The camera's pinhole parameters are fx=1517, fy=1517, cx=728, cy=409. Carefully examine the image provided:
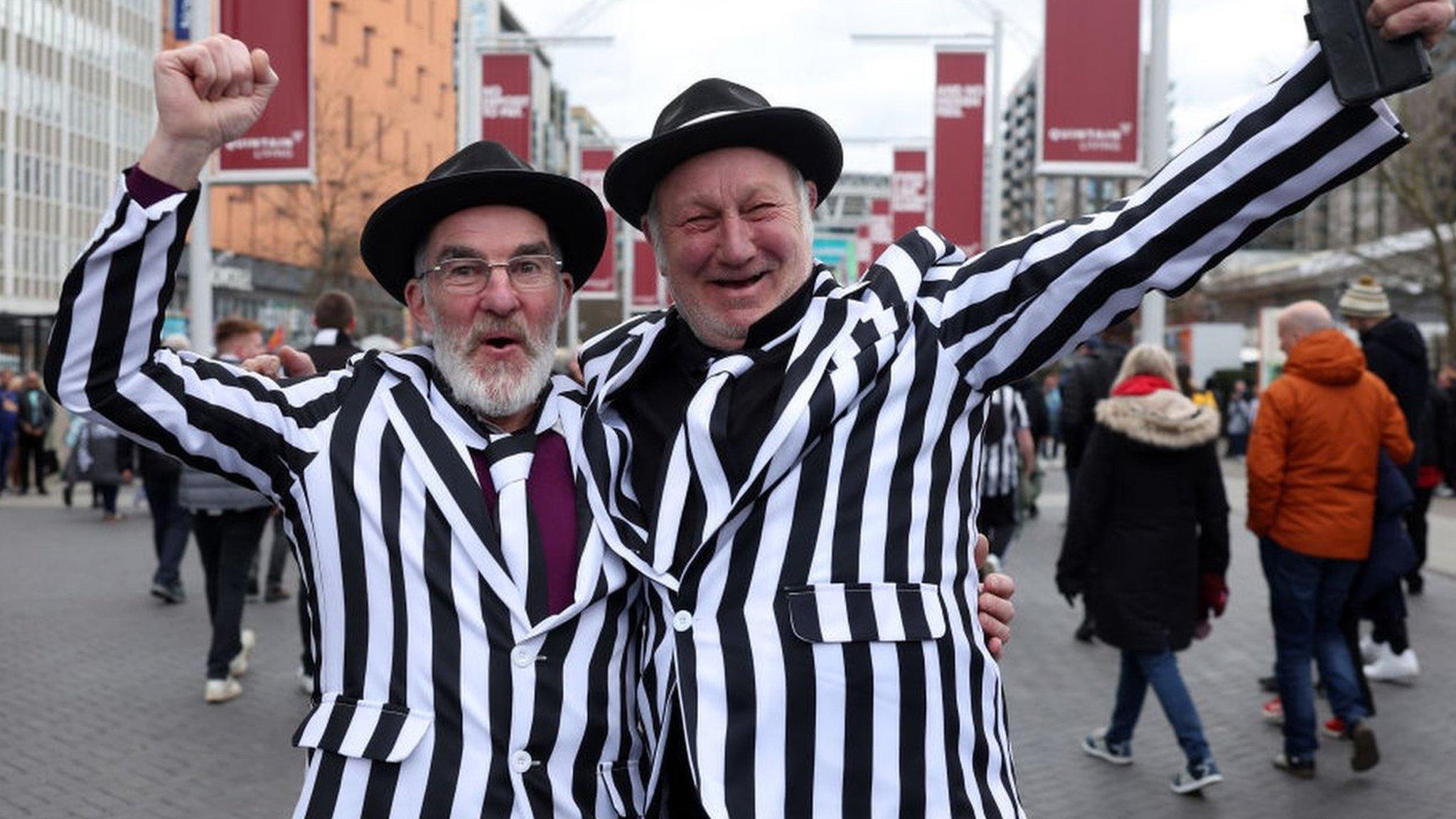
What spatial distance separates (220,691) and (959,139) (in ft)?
39.9

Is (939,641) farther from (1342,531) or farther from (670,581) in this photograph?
(1342,531)

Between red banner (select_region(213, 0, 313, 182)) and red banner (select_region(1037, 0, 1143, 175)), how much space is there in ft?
16.1

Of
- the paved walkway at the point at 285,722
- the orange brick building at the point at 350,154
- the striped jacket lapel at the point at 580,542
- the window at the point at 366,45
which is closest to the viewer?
the striped jacket lapel at the point at 580,542

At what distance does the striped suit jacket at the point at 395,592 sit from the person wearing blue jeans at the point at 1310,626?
484 centimetres

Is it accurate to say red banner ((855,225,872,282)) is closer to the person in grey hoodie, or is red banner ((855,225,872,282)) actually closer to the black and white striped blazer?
the black and white striped blazer

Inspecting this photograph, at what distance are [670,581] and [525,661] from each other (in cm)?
29

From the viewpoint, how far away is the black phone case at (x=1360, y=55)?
210 cm

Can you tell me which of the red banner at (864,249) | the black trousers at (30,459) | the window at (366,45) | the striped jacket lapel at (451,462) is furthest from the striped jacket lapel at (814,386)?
the window at (366,45)

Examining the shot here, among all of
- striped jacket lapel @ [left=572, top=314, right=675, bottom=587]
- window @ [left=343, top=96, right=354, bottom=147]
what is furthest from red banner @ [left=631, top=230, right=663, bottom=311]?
striped jacket lapel @ [left=572, top=314, right=675, bottom=587]

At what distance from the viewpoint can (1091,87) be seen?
9.46 m

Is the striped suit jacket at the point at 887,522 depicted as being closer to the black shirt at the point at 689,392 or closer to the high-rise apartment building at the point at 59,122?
the black shirt at the point at 689,392

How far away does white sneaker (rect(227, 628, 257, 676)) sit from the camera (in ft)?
26.2

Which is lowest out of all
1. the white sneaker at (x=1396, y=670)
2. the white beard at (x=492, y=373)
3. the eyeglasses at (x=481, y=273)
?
the white sneaker at (x=1396, y=670)

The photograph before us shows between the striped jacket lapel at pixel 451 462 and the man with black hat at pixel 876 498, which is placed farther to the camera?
the striped jacket lapel at pixel 451 462
